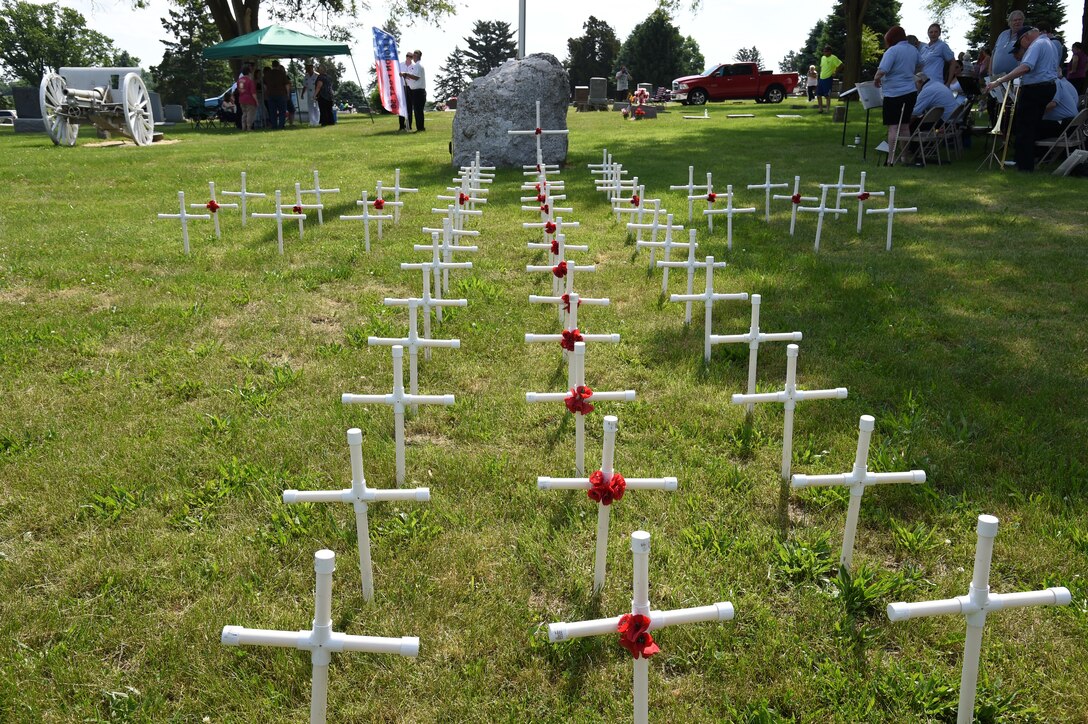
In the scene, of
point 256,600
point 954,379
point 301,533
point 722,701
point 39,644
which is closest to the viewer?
point 722,701

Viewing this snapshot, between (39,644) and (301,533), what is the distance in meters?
0.87

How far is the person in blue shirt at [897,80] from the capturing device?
1089cm

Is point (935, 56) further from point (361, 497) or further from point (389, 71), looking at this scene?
point (389, 71)

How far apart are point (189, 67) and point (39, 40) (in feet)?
92.6

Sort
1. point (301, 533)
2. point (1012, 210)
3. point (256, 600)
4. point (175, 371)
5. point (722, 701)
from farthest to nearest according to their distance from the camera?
point (1012, 210)
point (175, 371)
point (301, 533)
point (256, 600)
point (722, 701)

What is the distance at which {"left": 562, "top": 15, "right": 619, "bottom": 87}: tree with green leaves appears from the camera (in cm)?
6550

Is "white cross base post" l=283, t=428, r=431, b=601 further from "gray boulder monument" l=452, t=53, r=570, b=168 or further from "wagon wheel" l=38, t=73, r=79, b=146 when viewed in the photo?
"wagon wheel" l=38, t=73, r=79, b=146

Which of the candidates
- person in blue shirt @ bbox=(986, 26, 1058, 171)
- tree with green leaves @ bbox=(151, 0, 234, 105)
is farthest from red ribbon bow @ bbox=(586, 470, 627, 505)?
tree with green leaves @ bbox=(151, 0, 234, 105)

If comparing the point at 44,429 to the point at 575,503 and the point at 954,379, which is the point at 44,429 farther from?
the point at 954,379

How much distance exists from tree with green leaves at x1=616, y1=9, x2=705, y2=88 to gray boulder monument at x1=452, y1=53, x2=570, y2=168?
4774 cm

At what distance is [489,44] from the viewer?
8488 cm

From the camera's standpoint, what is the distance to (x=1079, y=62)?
12.9m

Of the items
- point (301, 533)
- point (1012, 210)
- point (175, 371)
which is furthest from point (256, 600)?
point (1012, 210)

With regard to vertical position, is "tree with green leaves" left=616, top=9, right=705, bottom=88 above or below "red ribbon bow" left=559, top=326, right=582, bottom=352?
above
